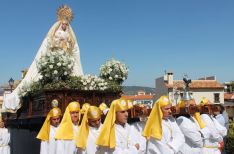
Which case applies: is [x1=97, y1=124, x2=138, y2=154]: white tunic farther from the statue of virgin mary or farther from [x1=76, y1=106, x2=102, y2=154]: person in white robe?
the statue of virgin mary

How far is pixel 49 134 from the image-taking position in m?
7.57

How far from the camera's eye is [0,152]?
1168cm

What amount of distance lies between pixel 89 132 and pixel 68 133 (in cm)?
70

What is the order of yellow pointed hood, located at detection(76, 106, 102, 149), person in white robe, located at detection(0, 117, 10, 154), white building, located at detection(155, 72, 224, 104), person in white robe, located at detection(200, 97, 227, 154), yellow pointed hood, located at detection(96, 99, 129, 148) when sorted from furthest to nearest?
white building, located at detection(155, 72, 224, 104)
person in white robe, located at detection(0, 117, 10, 154)
person in white robe, located at detection(200, 97, 227, 154)
yellow pointed hood, located at detection(76, 106, 102, 149)
yellow pointed hood, located at detection(96, 99, 129, 148)

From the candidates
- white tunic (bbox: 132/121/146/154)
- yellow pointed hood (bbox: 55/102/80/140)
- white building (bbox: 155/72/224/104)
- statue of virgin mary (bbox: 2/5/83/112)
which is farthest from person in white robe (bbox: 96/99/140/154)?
white building (bbox: 155/72/224/104)

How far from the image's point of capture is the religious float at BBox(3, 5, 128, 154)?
357 inches

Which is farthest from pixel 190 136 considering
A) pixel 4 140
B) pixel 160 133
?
pixel 4 140

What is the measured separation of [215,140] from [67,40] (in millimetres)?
5343

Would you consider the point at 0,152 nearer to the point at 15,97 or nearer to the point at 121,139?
the point at 15,97

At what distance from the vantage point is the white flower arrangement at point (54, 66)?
9352 millimetres

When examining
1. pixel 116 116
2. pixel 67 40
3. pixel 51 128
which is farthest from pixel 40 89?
pixel 116 116

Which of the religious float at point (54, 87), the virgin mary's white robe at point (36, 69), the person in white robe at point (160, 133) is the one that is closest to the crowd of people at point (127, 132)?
the person in white robe at point (160, 133)

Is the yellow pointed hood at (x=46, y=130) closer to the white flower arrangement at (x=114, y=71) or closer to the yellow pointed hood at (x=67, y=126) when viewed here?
the yellow pointed hood at (x=67, y=126)

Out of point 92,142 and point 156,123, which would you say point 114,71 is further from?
point 156,123
